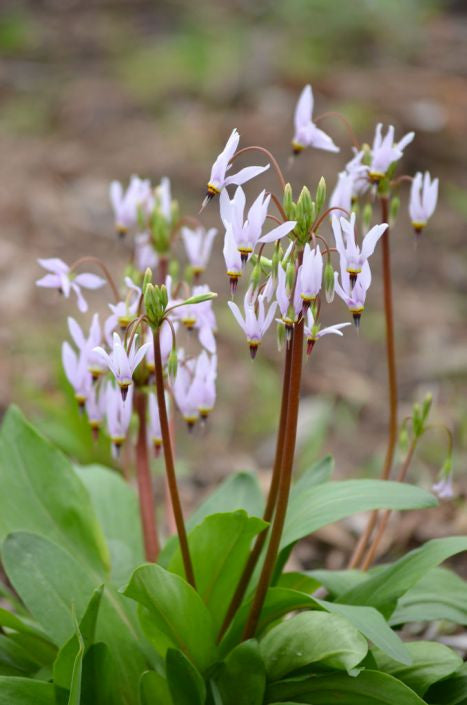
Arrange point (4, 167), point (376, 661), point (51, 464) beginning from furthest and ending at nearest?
point (4, 167) < point (51, 464) < point (376, 661)

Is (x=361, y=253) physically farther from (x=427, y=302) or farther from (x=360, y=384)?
(x=427, y=302)

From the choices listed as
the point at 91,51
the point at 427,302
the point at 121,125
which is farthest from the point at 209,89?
the point at 427,302

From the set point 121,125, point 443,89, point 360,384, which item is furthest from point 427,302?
point 121,125

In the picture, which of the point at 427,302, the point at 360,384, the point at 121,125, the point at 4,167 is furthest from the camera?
the point at 121,125

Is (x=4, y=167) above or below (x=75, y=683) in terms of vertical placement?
above

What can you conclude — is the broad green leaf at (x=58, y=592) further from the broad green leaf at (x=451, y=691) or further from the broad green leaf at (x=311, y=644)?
the broad green leaf at (x=451, y=691)

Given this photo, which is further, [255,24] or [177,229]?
[255,24]

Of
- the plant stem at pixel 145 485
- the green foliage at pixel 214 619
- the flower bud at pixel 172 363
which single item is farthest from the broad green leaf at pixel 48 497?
the flower bud at pixel 172 363

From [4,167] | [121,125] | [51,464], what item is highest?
[121,125]
